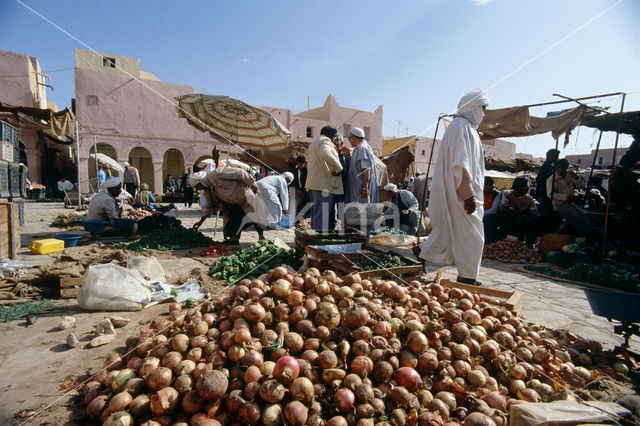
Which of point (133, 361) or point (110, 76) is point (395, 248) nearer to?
point (133, 361)

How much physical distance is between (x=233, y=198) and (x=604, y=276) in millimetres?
5815

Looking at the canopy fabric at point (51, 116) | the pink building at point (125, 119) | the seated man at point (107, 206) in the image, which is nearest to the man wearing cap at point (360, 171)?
the seated man at point (107, 206)

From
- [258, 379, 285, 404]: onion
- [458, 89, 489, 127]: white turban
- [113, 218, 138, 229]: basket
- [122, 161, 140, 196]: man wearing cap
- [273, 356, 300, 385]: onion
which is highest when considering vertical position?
[458, 89, 489, 127]: white turban

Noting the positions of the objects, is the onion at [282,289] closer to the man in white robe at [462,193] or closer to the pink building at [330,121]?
the man in white robe at [462,193]

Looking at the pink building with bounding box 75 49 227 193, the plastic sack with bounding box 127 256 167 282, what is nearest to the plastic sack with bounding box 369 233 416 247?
the plastic sack with bounding box 127 256 167 282

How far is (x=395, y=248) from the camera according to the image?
6.57 meters

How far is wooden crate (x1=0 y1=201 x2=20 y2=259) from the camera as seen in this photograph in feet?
14.5

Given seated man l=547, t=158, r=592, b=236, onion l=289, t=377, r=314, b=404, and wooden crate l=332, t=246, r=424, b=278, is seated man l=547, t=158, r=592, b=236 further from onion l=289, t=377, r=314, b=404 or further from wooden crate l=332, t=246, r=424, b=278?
onion l=289, t=377, r=314, b=404

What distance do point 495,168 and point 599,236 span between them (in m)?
15.6

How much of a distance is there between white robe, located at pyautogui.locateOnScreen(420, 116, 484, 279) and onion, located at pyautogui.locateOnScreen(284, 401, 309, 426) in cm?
269

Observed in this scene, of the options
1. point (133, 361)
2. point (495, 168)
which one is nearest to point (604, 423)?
point (133, 361)

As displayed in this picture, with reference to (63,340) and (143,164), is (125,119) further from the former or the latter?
(63,340)

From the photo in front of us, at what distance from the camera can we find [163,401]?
1428mm

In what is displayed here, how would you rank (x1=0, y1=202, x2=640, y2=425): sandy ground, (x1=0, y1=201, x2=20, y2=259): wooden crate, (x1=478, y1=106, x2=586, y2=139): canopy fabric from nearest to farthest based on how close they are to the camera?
(x1=0, y1=202, x2=640, y2=425): sandy ground < (x1=0, y1=201, x2=20, y2=259): wooden crate < (x1=478, y1=106, x2=586, y2=139): canopy fabric
